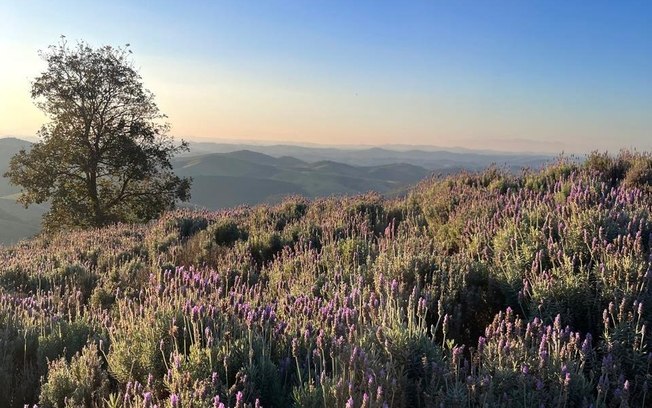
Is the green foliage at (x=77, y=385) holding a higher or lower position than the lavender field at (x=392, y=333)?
lower

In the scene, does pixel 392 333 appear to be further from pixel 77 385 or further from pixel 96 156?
pixel 96 156

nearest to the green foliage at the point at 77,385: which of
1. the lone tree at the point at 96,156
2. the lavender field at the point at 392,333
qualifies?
the lavender field at the point at 392,333

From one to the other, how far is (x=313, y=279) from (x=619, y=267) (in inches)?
108

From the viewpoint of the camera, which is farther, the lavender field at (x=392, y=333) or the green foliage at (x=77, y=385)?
the green foliage at (x=77, y=385)

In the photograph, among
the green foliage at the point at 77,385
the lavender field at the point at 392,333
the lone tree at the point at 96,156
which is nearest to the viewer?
the lavender field at the point at 392,333

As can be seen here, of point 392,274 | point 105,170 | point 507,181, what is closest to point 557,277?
point 392,274

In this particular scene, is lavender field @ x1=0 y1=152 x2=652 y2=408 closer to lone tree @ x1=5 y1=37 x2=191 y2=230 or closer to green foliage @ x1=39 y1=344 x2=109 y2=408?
green foliage @ x1=39 y1=344 x2=109 y2=408

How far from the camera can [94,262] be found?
8523 mm

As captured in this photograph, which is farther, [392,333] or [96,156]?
[96,156]

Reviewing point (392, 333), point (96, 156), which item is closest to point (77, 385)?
point (392, 333)

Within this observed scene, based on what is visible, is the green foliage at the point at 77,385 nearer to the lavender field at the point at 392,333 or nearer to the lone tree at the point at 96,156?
the lavender field at the point at 392,333

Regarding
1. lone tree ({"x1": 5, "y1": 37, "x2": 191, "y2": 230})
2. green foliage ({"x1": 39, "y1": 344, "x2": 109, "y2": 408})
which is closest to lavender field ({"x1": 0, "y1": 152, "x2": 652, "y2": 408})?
green foliage ({"x1": 39, "y1": 344, "x2": 109, "y2": 408})

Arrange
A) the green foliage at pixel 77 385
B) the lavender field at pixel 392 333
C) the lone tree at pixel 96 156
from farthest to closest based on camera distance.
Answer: the lone tree at pixel 96 156, the green foliage at pixel 77 385, the lavender field at pixel 392 333

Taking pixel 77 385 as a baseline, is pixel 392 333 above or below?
above
